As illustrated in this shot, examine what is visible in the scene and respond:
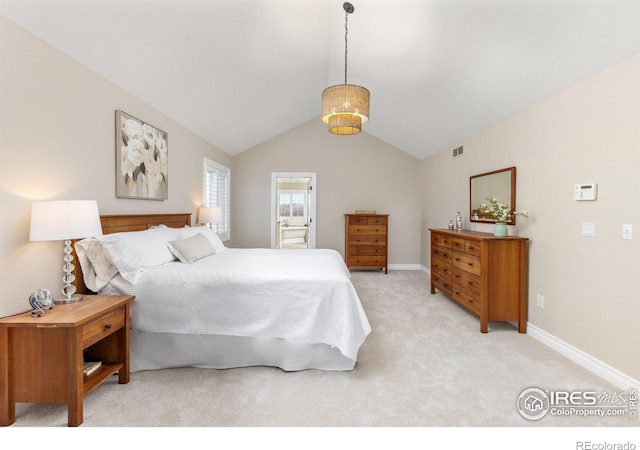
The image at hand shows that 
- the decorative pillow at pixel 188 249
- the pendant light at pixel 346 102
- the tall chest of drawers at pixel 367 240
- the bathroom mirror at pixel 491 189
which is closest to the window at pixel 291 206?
the tall chest of drawers at pixel 367 240

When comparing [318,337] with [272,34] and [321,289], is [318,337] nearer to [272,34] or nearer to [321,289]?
[321,289]

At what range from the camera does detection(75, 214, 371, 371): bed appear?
7.30ft

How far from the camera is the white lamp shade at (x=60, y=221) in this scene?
175cm

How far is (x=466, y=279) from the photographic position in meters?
3.44

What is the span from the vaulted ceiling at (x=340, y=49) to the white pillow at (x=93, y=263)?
1383mm

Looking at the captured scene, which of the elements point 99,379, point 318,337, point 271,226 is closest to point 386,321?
point 318,337

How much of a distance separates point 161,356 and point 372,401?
5.13ft

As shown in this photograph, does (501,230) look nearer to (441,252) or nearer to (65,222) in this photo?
(441,252)

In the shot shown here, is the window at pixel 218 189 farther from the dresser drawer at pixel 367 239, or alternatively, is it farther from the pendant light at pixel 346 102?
the pendant light at pixel 346 102

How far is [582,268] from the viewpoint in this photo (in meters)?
2.44

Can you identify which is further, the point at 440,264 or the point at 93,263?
the point at 440,264

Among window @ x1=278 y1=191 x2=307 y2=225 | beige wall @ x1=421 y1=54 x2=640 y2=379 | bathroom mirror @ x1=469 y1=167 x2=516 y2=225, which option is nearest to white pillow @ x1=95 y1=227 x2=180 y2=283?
beige wall @ x1=421 y1=54 x2=640 y2=379

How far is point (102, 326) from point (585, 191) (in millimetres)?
3551

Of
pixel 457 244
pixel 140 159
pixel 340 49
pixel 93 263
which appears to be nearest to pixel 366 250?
pixel 457 244
